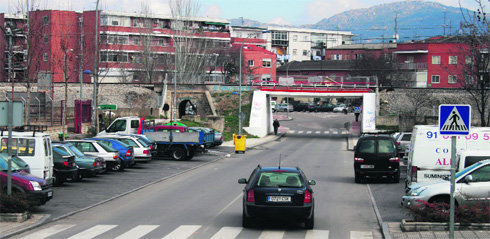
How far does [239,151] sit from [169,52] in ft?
148

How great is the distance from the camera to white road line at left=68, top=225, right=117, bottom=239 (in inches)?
568

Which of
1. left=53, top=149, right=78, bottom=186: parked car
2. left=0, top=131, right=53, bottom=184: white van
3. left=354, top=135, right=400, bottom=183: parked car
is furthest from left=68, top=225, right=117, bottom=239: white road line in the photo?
left=354, top=135, right=400, bottom=183: parked car

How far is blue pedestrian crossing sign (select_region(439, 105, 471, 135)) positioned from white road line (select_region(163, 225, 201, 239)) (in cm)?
599

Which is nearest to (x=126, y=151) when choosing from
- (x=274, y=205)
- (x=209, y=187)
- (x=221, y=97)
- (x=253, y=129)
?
(x=209, y=187)

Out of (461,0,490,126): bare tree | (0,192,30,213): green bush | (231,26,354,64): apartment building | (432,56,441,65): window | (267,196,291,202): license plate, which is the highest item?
(231,26,354,64): apartment building

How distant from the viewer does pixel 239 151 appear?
46375 millimetres

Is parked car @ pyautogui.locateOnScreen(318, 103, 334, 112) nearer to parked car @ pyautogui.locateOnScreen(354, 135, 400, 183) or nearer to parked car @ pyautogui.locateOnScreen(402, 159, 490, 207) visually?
parked car @ pyautogui.locateOnScreen(354, 135, 400, 183)

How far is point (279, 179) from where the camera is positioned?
614 inches

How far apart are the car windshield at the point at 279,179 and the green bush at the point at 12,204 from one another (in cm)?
594

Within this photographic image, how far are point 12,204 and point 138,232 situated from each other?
3609 mm

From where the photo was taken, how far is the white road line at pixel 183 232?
47.3 feet

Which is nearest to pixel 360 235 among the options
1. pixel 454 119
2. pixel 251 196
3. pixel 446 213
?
pixel 446 213

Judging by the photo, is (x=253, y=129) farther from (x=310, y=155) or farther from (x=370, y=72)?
(x=370, y=72)

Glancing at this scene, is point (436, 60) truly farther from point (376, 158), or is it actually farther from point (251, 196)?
point (251, 196)
